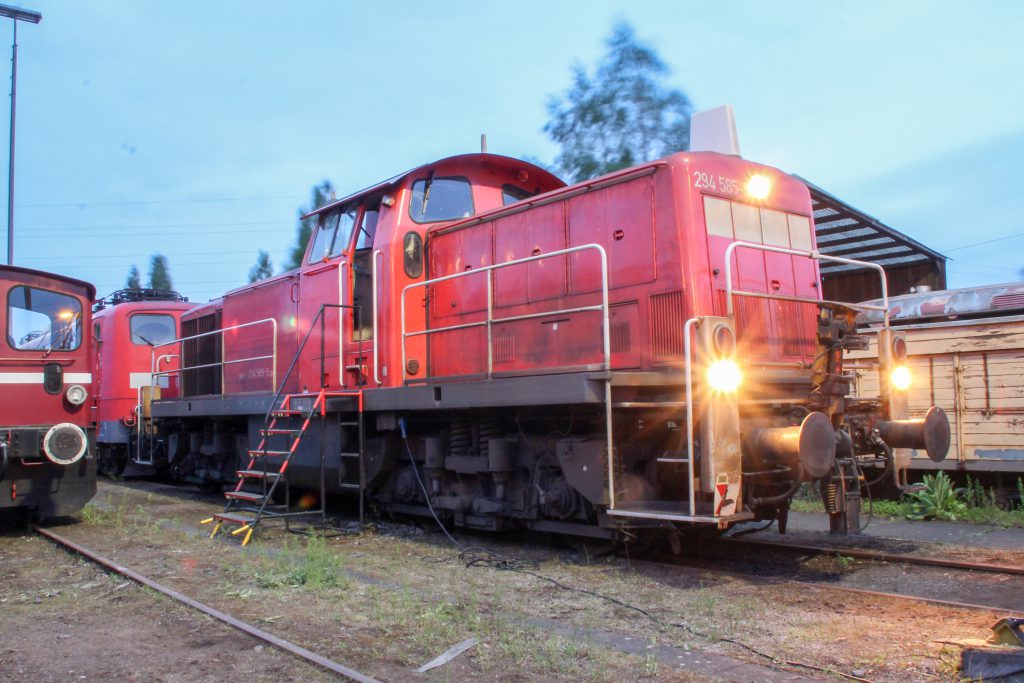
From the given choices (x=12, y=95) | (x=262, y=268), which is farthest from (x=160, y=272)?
(x=12, y=95)

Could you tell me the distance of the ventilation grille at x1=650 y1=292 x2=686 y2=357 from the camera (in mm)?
6203

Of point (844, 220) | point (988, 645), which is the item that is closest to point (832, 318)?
point (988, 645)

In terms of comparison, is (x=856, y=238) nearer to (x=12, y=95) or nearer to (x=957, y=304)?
(x=957, y=304)

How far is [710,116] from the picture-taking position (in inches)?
279

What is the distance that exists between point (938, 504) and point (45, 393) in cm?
977

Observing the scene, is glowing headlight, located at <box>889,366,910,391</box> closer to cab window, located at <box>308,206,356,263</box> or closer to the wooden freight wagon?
the wooden freight wagon

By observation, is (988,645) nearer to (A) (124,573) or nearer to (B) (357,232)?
(A) (124,573)

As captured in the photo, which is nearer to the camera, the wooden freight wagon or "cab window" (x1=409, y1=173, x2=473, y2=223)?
"cab window" (x1=409, y1=173, x2=473, y2=223)

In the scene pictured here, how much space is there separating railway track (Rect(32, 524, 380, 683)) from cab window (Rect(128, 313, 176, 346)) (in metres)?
7.74

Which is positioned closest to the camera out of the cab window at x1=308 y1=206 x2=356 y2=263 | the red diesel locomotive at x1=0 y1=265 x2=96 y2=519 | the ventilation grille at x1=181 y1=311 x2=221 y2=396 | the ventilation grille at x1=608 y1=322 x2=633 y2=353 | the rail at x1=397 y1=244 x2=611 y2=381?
the rail at x1=397 y1=244 x2=611 y2=381

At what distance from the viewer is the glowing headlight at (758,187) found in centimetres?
681

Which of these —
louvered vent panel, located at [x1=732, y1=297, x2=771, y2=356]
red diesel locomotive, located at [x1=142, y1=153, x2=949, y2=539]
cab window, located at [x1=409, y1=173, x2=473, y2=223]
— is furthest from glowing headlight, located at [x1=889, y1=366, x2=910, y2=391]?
cab window, located at [x1=409, y1=173, x2=473, y2=223]

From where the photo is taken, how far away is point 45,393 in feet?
28.8

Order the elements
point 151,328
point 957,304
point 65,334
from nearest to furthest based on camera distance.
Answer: point 65,334, point 957,304, point 151,328
